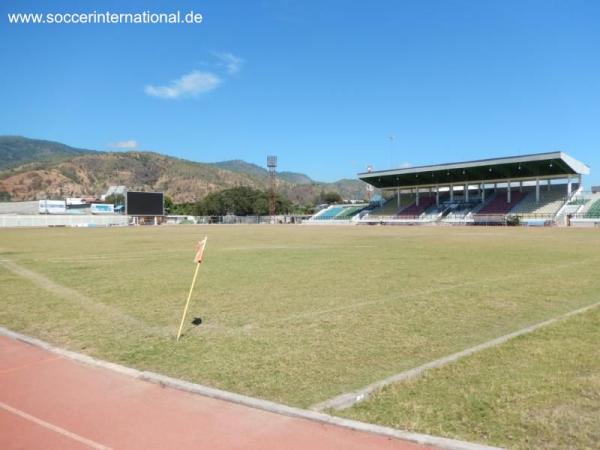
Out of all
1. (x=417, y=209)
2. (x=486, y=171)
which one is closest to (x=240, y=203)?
(x=417, y=209)

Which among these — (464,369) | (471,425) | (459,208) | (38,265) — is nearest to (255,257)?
(38,265)

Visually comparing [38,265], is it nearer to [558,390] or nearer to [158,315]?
[158,315]

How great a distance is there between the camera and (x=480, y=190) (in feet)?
262

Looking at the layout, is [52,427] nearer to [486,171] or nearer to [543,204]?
[543,204]

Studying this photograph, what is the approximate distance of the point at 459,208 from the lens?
7738 cm

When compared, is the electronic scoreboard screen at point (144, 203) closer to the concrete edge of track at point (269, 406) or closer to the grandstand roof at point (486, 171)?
the grandstand roof at point (486, 171)

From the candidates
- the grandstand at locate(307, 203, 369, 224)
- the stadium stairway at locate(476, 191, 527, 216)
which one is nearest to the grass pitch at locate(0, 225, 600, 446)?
the stadium stairway at locate(476, 191, 527, 216)

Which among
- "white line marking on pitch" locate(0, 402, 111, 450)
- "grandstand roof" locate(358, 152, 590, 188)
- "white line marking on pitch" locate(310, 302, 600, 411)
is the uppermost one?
"grandstand roof" locate(358, 152, 590, 188)

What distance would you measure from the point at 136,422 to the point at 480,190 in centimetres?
8175

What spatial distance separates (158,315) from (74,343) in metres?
2.28

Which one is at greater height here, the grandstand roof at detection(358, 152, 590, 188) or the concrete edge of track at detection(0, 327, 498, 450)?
the grandstand roof at detection(358, 152, 590, 188)

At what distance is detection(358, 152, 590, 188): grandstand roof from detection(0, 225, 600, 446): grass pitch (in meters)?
50.9

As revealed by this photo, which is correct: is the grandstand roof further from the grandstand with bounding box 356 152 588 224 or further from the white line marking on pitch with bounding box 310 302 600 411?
the white line marking on pitch with bounding box 310 302 600 411

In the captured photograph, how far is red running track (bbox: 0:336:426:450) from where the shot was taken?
4371 millimetres
